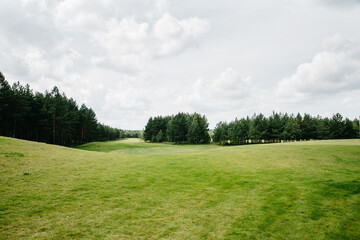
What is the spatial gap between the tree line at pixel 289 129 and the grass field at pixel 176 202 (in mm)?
79656

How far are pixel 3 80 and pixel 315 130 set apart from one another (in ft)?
440

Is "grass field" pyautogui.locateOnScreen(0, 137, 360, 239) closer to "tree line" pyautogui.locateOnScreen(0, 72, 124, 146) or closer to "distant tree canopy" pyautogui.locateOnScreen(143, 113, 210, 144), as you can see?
"tree line" pyautogui.locateOnScreen(0, 72, 124, 146)

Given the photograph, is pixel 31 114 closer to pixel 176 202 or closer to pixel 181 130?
pixel 176 202

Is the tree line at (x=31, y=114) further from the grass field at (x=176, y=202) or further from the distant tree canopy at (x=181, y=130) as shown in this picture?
the distant tree canopy at (x=181, y=130)

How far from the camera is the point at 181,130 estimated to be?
329 feet

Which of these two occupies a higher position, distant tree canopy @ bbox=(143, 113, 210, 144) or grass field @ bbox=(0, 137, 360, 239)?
distant tree canopy @ bbox=(143, 113, 210, 144)

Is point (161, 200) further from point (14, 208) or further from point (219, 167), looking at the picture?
point (219, 167)

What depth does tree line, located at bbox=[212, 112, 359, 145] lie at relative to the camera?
86500mm

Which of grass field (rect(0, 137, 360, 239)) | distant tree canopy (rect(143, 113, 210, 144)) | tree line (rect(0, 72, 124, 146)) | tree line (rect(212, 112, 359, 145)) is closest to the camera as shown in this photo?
grass field (rect(0, 137, 360, 239))

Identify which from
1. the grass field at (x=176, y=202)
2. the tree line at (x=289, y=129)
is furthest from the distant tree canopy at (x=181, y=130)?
the grass field at (x=176, y=202)

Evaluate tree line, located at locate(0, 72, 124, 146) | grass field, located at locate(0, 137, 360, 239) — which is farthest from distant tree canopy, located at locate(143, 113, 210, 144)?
grass field, located at locate(0, 137, 360, 239)

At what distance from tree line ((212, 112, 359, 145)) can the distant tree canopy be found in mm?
11998

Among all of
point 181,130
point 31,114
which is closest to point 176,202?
point 31,114

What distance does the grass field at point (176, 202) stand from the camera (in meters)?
7.21
